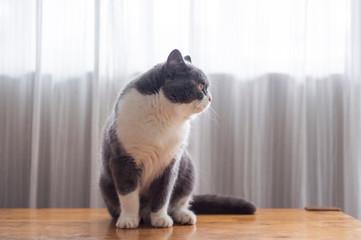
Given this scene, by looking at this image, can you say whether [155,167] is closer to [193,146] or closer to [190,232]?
[190,232]

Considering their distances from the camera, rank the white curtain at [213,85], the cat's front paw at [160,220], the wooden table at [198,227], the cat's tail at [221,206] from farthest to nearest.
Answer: the white curtain at [213,85] < the cat's tail at [221,206] < the cat's front paw at [160,220] < the wooden table at [198,227]

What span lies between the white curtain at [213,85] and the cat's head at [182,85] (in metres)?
0.78

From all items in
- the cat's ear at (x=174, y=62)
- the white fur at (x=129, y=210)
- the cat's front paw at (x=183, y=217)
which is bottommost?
the cat's front paw at (x=183, y=217)

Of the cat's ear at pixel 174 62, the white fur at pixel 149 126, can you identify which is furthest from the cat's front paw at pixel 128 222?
the cat's ear at pixel 174 62

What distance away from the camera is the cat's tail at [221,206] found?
5.39ft

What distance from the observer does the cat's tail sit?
1.64 m

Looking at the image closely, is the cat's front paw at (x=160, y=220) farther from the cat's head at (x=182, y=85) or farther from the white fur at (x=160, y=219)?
the cat's head at (x=182, y=85)

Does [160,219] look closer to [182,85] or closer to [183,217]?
[183,217]

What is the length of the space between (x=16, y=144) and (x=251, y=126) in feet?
4.02

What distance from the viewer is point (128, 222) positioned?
1323mm

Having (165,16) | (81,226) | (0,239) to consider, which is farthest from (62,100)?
(0,239)

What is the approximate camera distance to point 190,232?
1.30 meters

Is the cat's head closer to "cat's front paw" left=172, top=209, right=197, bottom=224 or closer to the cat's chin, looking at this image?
the cat's chin

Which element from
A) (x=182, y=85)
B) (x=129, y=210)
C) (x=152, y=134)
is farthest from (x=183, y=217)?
(x=182, y=85)
